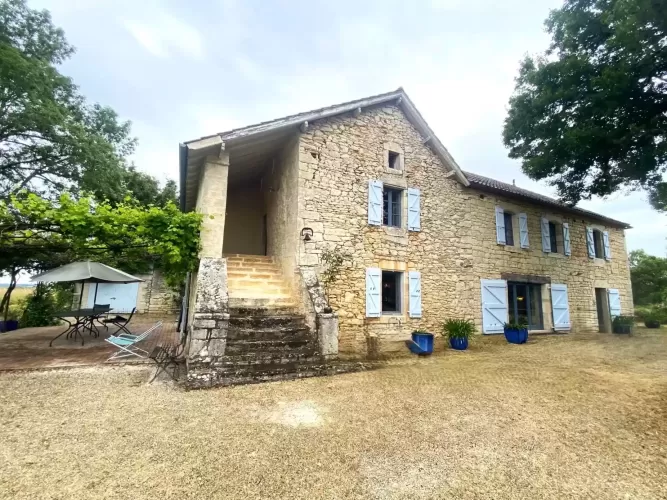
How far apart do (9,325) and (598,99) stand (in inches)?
724

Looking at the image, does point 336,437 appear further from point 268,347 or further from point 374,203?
point 374,203

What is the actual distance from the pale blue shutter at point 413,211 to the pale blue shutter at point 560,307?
20.0 ft

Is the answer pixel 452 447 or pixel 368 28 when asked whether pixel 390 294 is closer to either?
pixel 452 447

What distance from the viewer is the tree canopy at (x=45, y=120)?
9.82 metres

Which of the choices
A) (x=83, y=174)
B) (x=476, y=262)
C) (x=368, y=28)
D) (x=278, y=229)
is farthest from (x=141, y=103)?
(x=476, y=262)

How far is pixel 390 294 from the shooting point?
320 inches

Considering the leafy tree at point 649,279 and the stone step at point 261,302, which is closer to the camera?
the stone step at point 261,302

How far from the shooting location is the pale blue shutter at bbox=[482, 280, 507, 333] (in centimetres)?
911

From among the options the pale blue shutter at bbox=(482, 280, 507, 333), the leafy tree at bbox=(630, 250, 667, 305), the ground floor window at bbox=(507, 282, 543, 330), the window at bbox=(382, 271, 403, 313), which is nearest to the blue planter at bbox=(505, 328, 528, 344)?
the pale blue shutter at bbox=(482, 280, 507, 333)

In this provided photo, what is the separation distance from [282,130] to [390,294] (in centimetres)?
508

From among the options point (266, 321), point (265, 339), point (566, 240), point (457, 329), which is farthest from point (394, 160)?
point (566, 240)

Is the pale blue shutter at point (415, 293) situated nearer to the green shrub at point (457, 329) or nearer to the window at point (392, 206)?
the green shrub at point (457, 329)

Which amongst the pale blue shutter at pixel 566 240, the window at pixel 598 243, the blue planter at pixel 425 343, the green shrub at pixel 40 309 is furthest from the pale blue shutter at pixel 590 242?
the green shrub at pixel 40 309

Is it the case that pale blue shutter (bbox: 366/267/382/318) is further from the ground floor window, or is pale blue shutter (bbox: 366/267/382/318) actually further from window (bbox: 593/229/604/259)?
window (bbox: 593/229/604/259)
